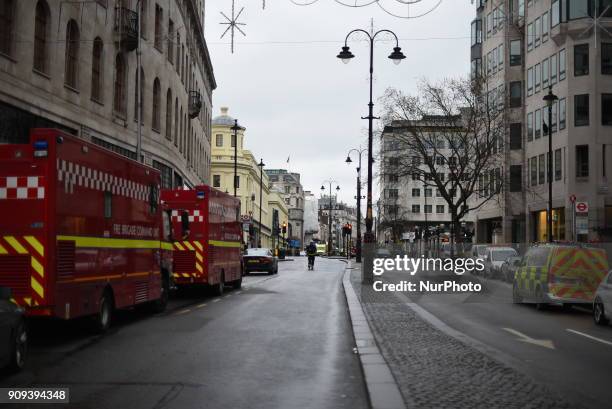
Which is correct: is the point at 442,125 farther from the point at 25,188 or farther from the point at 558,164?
the point at 25,188

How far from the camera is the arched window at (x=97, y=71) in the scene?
2995 centimetres

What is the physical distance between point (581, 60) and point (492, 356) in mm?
43492

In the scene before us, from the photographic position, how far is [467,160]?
154 feet

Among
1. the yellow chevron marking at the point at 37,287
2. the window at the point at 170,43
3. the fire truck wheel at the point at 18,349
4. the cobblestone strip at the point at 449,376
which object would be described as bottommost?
the cobblestone strip at the point at 449,376

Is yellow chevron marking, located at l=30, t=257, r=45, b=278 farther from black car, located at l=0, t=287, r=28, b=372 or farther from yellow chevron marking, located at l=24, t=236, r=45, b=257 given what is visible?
black car, located at l=0, t=287, r=28, b=372

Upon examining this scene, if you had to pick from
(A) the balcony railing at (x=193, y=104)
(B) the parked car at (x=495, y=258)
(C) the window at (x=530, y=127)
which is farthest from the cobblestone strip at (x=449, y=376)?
(C) the window at (x=530, y=127)

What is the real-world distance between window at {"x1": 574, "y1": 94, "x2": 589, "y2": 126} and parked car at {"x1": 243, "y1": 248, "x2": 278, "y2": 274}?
22.6 m

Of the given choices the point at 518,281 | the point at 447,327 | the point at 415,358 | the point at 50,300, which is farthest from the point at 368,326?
the point at 518,281

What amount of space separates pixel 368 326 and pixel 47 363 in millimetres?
6295

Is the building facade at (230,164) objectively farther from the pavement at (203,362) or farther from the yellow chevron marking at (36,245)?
the yellow chevron marking at (36,245)

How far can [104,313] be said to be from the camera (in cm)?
1327

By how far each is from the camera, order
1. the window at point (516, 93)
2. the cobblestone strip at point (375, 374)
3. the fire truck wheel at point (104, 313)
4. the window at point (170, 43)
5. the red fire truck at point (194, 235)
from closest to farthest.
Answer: the cobblestone strip at point (375, 374) < the fire truck wheel at point (104, 313) < the red fire truck at point (194, 235) < the window at point (170, 43) < the window at point (516, 93)

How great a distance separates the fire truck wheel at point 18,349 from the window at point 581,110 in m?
45.8

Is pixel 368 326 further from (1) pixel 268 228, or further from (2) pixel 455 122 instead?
(1) pixel 268 228
